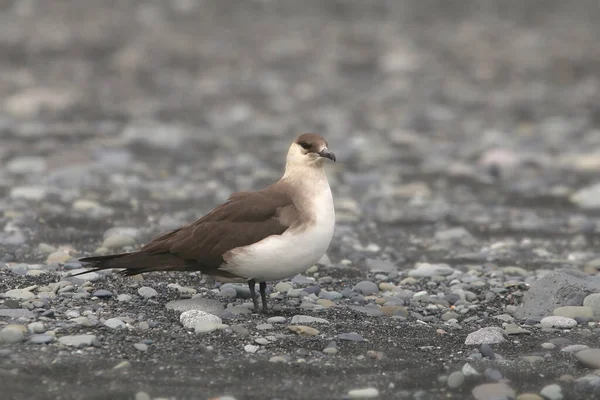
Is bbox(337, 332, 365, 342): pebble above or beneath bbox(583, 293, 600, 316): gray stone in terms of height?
beneath

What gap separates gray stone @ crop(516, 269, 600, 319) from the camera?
7.20 meters

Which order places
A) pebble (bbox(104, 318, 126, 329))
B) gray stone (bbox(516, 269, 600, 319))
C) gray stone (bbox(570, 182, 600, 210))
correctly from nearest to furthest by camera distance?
pebble (bbox(104, 318, 126, 329)) < gray stone (bbox(516, 269, 600, 319)) < gray stone (bbox(570, 182, 600, 210))

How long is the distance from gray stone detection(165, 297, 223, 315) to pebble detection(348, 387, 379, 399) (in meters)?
1.65

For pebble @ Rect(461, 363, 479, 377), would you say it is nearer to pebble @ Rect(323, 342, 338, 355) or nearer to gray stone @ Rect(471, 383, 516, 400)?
gray stone @ Rect(471, 383, 516, 400)

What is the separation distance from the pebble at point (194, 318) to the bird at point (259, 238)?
39cm

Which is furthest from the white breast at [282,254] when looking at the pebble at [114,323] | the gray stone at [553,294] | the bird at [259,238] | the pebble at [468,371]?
the gray stone at [553,294]

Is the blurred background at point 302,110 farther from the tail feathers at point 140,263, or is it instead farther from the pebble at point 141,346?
the pebble at point 141,346

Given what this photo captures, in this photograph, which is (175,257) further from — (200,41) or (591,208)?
(200,41)

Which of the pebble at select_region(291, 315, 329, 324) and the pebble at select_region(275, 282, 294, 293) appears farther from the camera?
the pebble at select_region(275, 282, 294, 293)

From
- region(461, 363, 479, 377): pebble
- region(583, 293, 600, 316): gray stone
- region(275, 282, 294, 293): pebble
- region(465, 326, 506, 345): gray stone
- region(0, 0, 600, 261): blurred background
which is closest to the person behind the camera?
region(461, 363, 479, 377): pebble

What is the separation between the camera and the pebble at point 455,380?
5.60m

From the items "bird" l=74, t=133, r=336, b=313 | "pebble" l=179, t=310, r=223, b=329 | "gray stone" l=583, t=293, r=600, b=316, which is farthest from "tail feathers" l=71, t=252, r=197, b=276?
"gray stone" l=583, t=293, r=600, b=316

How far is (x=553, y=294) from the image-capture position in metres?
7.27

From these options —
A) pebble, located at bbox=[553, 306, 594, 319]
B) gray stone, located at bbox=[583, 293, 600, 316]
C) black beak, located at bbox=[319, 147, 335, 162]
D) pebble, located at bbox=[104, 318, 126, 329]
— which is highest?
black beak, located at bbox=[319, 147, 335, 162]
